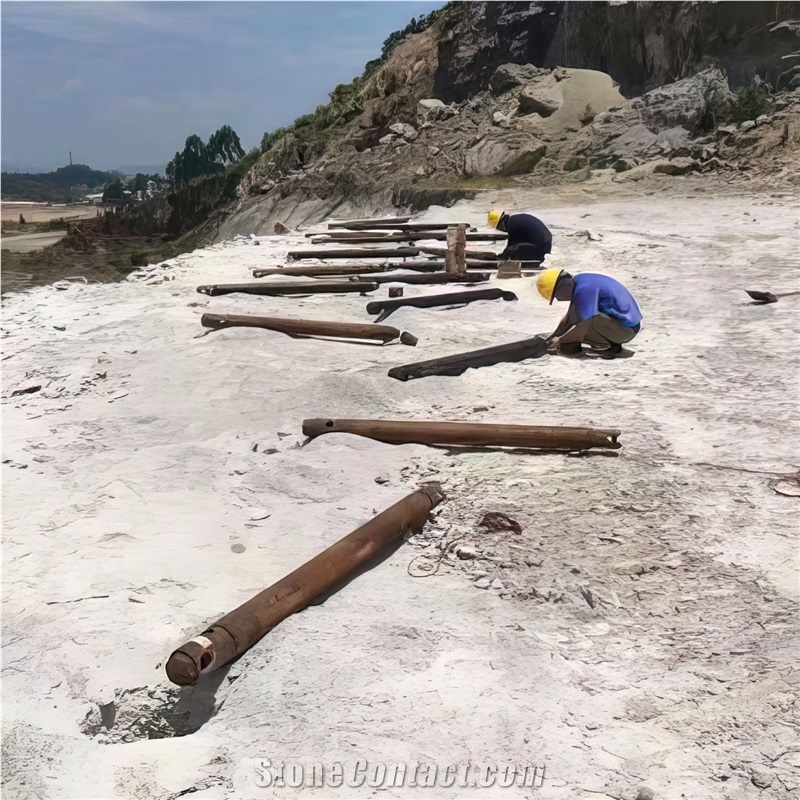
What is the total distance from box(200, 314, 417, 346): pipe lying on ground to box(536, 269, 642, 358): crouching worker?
158 cm

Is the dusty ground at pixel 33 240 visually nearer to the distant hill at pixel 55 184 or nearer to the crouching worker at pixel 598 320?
the crouching worker at pixel 598 320

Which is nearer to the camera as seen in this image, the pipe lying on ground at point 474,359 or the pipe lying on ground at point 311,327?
the pipe lying on ground at point 474,359

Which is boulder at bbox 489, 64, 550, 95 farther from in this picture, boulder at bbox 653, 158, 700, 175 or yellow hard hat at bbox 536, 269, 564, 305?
yellow hard hat at bbox 536, 269, 564, 305

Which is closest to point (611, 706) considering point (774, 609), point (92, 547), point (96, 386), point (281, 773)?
point (774, 609)

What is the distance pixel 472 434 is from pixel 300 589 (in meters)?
1.95

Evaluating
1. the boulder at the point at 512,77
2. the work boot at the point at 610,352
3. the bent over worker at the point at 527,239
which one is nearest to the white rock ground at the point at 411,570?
the work boot at the point at 610,352

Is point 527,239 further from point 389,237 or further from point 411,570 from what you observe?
point 411,570

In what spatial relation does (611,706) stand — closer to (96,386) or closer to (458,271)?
(96,386)

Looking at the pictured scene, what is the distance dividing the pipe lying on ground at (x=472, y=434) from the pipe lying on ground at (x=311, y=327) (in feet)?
7.59

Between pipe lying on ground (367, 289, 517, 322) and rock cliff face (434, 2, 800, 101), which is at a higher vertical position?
rock cliff face (434, 2, 800, 101)

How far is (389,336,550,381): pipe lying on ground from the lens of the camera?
251 inches

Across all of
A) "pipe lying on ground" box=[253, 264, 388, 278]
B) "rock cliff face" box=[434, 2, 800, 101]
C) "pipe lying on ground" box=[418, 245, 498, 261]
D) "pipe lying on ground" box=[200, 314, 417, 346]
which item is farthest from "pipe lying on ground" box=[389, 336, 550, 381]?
"rock cliff face" box=[434, 2, 800, 101]

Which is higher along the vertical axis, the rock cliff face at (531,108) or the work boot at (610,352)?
the rock cliff face at (531,108)

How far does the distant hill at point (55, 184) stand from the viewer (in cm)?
4872
